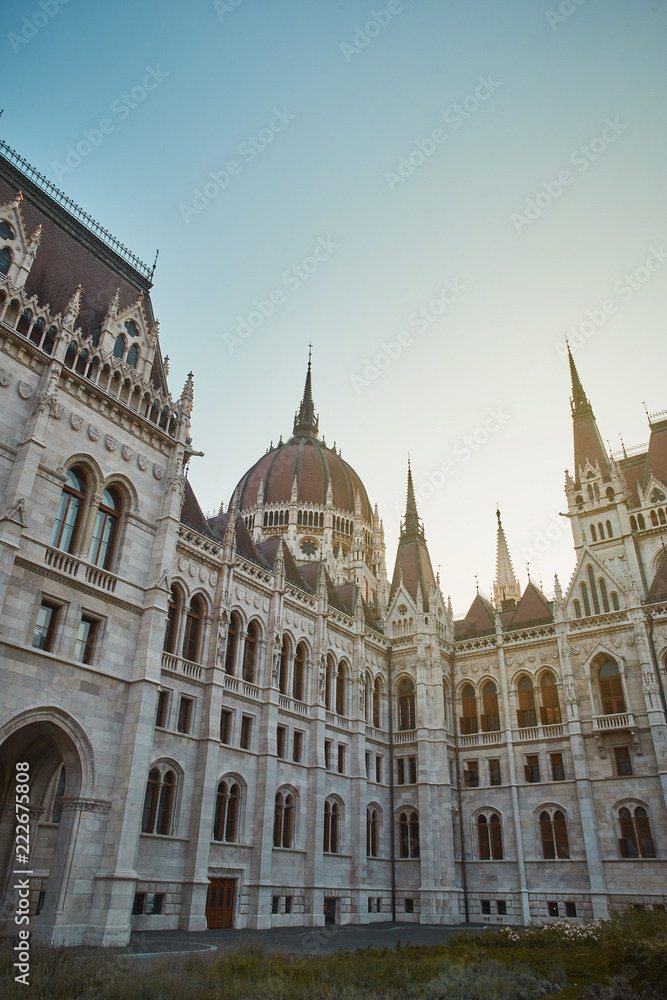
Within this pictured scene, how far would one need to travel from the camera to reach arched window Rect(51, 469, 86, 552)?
21266mm

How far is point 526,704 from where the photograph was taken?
1533 inches

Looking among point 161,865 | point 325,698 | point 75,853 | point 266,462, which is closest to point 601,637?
point 325,698

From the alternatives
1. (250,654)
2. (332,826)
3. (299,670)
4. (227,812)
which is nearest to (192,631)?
(250,654)

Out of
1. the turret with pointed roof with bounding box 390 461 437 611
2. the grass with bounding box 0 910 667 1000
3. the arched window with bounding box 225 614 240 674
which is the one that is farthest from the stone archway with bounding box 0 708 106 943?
the turret with pointed roof with bounding box 390 461 437 611

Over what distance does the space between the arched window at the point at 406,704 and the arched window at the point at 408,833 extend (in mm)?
4535

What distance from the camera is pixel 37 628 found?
65.0 feet

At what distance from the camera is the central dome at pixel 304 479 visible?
199 feet

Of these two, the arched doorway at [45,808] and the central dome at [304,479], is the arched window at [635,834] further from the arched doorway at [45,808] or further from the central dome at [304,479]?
the central dome at [304,479]

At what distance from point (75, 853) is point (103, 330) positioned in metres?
16.5

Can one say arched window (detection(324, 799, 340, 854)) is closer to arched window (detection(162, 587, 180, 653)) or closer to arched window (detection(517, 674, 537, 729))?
arched window (detection(517, 674, 537, 729))

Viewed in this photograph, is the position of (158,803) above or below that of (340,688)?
below

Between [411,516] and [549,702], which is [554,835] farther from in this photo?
[411,516]

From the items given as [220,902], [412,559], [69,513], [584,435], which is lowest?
[220,902]

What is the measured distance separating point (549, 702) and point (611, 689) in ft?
11.6
